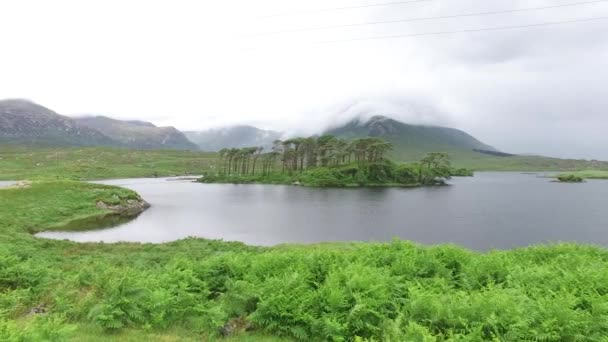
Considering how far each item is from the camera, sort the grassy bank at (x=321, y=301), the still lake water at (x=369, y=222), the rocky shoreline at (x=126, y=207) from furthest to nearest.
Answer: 1. the rocky shoreline at (x=126, y=207)
2. the still lake water at (x=369, y=222)
3. the grassy bank at (x=321, y=301)

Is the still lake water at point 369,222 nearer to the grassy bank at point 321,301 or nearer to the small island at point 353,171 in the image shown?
the grassy bank at point 321,301

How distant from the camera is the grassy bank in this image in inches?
378

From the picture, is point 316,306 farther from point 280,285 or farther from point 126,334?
point 126,334

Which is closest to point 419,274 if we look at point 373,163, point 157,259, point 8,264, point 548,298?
point 548,298

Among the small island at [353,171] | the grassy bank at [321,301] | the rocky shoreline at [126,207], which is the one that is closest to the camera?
the grassy bank at [321,301]

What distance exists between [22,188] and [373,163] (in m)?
121

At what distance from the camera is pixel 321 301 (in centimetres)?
1191

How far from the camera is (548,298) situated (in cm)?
1062

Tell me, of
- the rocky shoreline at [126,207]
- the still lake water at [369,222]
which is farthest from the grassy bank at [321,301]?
the rocky shoreline at [126,207]

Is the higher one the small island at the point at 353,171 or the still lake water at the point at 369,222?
the small island at the point at 353,171

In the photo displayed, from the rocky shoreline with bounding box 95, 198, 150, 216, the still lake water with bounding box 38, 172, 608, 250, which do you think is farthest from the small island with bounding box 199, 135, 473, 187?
the rocky shoreline with bounding box 95, 198, 150, 216

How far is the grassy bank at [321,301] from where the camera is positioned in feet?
31.5

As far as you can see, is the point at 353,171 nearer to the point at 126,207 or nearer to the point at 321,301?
the point at 126,207

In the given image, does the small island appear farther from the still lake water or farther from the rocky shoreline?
the rocky shoreline
